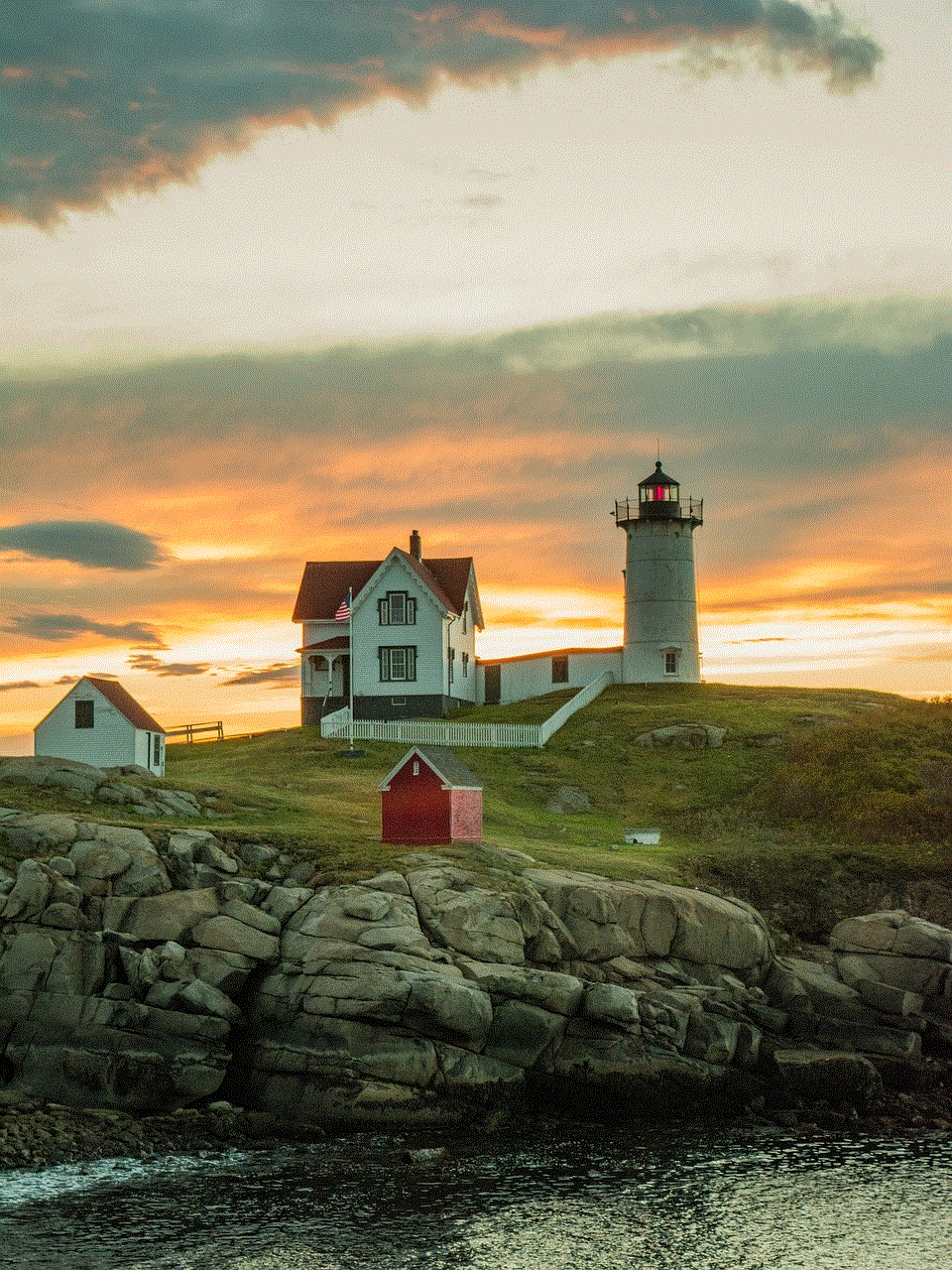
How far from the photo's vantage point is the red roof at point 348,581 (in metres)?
71.1

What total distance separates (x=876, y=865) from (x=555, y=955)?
15130 millimetres

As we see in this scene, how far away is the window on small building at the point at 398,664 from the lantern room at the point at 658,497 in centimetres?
1771

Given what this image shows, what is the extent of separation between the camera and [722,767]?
57.8 metres

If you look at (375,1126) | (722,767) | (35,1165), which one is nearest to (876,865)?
(722,767)

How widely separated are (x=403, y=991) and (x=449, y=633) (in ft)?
127

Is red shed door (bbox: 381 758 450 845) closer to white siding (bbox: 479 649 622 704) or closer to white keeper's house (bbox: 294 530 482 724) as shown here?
white keeper's house (bbox: 294 530 482 724)

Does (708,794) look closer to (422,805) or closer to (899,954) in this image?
(899,954)

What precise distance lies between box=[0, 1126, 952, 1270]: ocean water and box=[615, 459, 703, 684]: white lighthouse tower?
47.2 metres

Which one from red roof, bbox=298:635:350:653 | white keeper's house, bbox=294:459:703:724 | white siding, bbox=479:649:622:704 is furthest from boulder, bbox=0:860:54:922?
white siding, bbox=479:649:622:704

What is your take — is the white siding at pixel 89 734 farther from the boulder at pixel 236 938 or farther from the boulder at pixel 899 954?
the boulder at pixel 899 954

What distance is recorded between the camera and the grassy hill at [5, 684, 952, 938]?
43.3m

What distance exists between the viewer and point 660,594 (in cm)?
7669

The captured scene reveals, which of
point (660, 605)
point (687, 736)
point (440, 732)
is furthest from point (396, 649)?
point (660, 605)

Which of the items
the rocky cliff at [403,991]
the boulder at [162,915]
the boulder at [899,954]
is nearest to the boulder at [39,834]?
the rocky cliff at [403,991]
